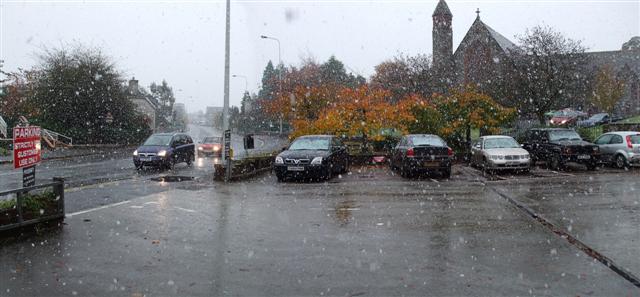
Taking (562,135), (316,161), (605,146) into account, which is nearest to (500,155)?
(562,135)

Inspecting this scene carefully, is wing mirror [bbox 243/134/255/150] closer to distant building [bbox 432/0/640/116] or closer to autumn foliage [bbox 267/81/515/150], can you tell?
autumn foliage [bbox 267/81/515/150]

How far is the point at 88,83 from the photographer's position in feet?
145

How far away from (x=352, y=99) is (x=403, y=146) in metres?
6.17

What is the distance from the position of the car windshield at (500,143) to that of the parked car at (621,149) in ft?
13.3

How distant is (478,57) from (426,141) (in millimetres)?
42839

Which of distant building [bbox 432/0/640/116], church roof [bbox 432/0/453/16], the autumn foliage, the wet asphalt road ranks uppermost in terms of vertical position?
church roof [bbox 432/0/453/16]

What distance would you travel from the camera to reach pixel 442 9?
2682 inches

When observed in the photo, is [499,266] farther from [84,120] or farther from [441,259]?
[84,120]

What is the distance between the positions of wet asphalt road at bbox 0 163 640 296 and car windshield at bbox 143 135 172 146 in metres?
10.6

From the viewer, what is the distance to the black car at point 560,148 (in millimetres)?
18141

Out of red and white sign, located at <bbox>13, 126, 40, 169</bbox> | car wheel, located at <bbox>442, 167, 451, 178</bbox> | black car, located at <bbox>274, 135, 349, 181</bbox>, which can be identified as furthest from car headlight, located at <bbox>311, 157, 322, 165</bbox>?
red and white sign, located at <bbox>13, 126, 40, 169</bbox>

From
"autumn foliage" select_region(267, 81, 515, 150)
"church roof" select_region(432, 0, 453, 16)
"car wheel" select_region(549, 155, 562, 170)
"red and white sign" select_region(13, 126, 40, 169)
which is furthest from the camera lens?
"church roof" select_region(432, 0, 453, 16)

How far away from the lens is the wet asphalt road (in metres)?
5.31

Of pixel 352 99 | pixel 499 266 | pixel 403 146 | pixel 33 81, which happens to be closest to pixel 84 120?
pixel 33 81
